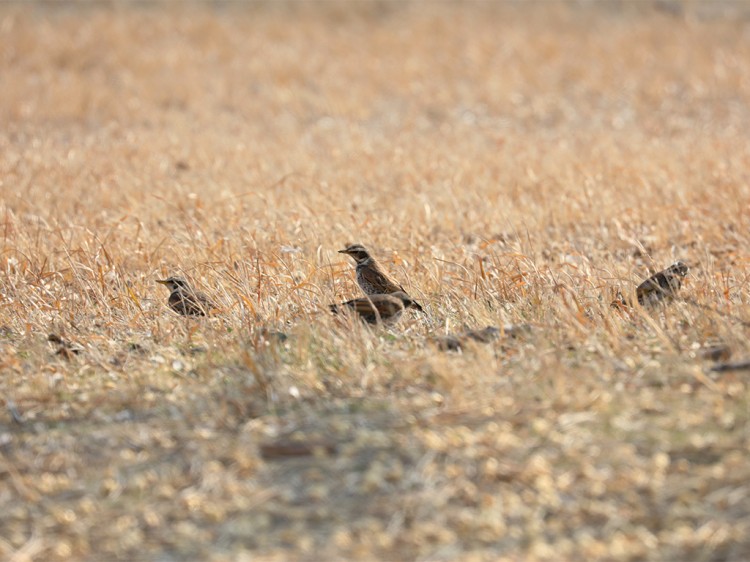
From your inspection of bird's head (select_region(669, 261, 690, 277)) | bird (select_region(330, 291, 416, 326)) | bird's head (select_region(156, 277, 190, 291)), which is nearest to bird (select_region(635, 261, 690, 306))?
bird's head (select_region(669, 261, 690, 277))

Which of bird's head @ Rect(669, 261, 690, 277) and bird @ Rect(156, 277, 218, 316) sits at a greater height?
bird's head @ Rect(669, 261, 690, 277)

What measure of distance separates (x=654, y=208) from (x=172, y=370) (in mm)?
5356

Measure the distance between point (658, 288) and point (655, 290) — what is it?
0.17m

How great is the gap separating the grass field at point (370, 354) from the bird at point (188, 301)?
11 centimetres

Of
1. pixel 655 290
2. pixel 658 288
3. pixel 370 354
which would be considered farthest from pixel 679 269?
pixel 370 354

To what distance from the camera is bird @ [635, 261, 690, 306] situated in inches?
223

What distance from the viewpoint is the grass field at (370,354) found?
145 inches

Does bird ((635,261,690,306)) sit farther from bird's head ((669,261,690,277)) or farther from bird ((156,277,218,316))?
bird ((156,277,218,316))

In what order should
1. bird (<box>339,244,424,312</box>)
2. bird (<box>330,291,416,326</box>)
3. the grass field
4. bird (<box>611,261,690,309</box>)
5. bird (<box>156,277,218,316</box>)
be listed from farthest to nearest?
bird (<box>339,244,424,312</box>), bird (<box>156,277,218,316</box>), bird (<box>611,261,690,309</box>), bird (<box>330,291,416,326</box>), the grass field

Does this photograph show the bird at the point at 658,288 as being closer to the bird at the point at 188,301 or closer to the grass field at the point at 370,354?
the grass field at the point at 370,354

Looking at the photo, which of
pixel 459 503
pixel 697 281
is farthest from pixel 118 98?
pixel 459 503

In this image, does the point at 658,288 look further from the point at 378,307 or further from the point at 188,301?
the point at 188,301

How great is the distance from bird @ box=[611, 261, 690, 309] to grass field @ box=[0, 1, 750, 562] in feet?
0.36

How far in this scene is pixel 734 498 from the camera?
12.1 ft
